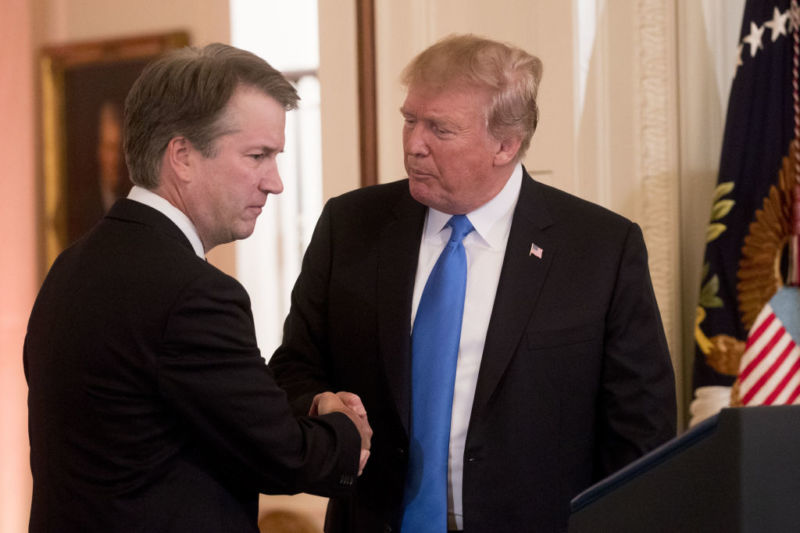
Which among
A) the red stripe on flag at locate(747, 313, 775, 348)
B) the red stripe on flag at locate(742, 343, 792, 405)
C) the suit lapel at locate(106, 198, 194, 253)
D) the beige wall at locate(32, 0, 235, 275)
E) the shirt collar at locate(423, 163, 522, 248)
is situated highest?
Answer: the beige wall at locate(32, 0, 235, 275)

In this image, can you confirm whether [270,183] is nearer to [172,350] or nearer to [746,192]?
[172,350]

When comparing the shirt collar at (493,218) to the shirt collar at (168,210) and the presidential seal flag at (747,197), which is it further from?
the presidential seal flag at (747,197)

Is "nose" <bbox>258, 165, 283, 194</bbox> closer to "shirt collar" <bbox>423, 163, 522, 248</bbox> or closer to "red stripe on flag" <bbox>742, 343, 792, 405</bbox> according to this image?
"shirt collar" <bbox>423, 163, 522, 248</bbox>

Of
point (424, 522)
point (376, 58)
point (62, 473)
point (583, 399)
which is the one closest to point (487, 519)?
point (424, 522)

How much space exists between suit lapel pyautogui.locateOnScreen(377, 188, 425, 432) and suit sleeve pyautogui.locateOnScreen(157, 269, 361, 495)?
0.42m

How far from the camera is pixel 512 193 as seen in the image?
240 cm

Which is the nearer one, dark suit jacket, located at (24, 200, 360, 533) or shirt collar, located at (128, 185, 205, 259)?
dark suit jacket, located at (24, 200, 360, 533)

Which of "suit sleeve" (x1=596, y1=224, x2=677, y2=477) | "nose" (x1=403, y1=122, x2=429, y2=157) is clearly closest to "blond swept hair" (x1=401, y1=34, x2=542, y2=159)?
"nose" (x1=403, y1=122, x2=429, y2=157)

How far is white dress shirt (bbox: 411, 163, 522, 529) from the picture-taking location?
2.20 meters

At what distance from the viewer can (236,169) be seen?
1.82 metres

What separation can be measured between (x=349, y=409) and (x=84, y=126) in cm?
288

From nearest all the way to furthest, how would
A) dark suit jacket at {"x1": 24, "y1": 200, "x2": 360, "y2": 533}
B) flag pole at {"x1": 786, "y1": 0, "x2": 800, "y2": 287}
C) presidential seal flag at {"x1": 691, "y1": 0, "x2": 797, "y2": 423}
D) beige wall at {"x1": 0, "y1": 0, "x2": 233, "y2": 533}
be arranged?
1. dark suit jacket at {"x1": 24, "y1": 200, "x2": 360, "y2": 533}
2. flag pole at {"x1": 786, "y1": 0, "x2": 800, "y2": 287}
3. presidential seal flag at {"x1": 691, "y1": 0, "x2": 797, "y2": 423}
4. beige wall at {"x1": 0, "y1": 0, "x2": 233, "y2": 533}

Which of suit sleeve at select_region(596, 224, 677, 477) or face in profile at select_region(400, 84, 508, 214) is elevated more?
face in profile at select_region(400, 84, 508, 214)

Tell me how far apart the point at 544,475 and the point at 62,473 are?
3.51ft
